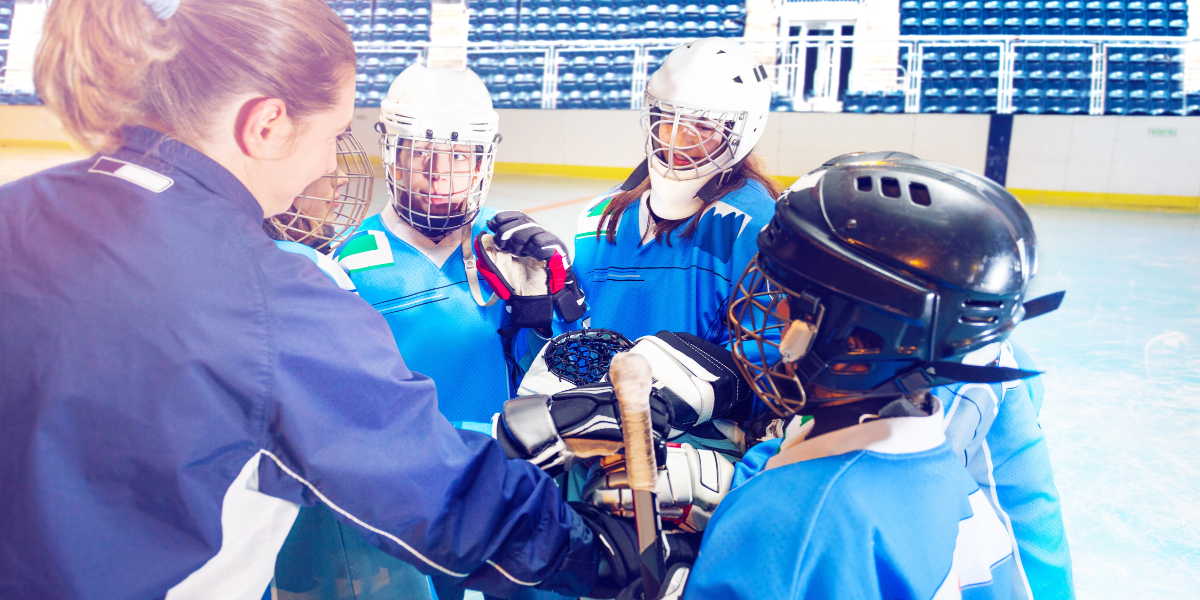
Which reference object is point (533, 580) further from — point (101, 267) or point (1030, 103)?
point (1030, 103)

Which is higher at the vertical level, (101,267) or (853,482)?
(101,267)

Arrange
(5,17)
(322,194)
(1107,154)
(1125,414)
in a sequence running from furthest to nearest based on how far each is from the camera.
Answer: (5,17), (1107,154), (1125,414), (322,194)

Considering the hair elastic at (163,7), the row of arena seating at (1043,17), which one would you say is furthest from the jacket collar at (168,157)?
the row of arena seating at (1043,17)

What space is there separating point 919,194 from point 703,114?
119 cm

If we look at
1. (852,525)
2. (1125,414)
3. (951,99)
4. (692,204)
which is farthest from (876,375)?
(951,99)

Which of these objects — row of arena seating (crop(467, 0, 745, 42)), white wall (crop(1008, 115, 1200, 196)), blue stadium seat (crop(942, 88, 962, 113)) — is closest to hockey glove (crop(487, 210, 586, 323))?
white wall (crop(1008, 115, 1200, 196))

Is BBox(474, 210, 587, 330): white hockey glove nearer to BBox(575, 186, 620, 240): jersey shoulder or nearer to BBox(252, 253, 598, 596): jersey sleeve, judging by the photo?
BBox(575, 186, 620, 240): jersey shoulder

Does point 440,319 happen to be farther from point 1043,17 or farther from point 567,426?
point 1043,17

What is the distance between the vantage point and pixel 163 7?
792 mm

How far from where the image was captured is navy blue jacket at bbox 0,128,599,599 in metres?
0.73

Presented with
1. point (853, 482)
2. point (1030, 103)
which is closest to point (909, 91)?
point (1030, 103)

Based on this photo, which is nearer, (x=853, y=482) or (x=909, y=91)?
(x=853, y=482)

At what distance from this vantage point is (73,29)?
79cm

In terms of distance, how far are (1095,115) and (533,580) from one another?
9797mm
